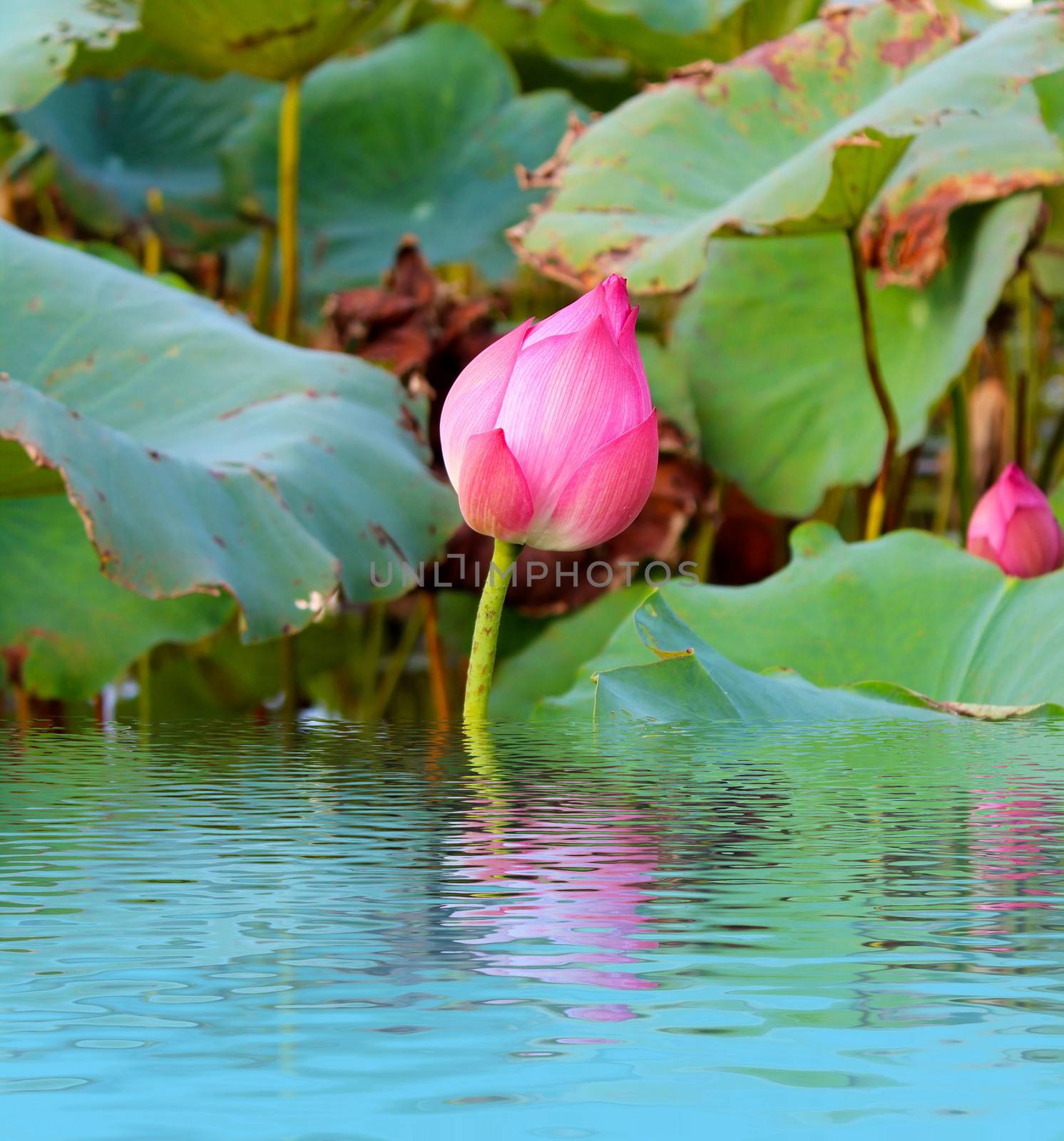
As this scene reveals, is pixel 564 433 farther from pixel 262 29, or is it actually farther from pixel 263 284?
pixel 263 284

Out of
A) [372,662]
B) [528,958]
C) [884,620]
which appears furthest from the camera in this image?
[372,662]

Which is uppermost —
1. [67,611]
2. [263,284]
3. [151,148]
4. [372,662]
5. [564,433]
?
[151,148]

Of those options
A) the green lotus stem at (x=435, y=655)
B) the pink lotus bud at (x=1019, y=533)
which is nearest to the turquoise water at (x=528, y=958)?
the pink lotus bud at (x=1019, y=533)

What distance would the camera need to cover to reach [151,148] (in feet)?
6.01

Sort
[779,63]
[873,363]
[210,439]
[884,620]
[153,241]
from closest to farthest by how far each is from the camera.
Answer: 1. [884,620]
2. [210,439]
3. [873,363]
4. [779,63]
5. [153,241]

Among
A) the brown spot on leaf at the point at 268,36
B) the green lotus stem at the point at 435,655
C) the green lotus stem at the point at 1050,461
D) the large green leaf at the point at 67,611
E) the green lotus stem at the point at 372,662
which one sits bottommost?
the green lotus stem at the point at 372,662

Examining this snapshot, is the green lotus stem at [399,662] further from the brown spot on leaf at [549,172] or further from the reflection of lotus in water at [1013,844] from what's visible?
the reflection of lotus in water at [1013,844]

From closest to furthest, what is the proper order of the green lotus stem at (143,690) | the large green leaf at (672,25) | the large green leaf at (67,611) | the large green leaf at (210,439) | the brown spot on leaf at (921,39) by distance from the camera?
the large green leaf at (210,439) → the large green leaf at (67,611) → the brown spot on leaf at (921,39) → the green lotus stem at (143,690) → the large green leaf at (672,25)

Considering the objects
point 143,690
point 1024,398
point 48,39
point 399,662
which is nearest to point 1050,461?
point 1024,398

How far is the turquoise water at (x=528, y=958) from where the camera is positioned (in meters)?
0.13

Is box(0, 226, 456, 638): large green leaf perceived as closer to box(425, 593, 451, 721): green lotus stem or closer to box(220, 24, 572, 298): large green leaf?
box(425, 593, 451, 721): green lotus stem

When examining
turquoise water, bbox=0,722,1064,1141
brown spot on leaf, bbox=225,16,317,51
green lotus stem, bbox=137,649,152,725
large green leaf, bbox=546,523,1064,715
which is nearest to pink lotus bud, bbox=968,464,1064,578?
large green leaf, bbox=546,523,1064,715

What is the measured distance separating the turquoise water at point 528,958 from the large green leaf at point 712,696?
128mm

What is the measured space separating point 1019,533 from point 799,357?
0.46 meters
